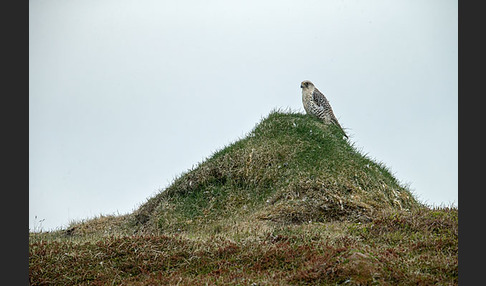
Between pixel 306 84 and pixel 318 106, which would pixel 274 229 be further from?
pixel 306 84

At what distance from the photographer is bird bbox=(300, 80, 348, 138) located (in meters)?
20.9

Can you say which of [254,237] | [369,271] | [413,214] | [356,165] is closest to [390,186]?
[356,165]

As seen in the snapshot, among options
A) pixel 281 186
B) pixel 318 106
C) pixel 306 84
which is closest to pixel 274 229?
pixel 281 186

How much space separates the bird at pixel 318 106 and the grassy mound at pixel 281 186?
1.58 metres

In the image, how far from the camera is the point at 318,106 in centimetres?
2109

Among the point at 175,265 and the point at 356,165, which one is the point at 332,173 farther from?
the point at 175,265

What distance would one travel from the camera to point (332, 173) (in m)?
16.5

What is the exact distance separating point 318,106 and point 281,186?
5.75 metres

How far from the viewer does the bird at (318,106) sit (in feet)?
68.5

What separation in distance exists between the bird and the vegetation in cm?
77

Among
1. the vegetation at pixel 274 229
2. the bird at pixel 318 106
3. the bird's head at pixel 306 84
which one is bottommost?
the vegetation at pixel 274 229

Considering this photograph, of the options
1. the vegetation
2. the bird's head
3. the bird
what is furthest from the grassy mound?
the bird's head

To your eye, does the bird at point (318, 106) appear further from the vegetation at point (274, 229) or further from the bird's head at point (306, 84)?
the vegetation at point (274, 229)

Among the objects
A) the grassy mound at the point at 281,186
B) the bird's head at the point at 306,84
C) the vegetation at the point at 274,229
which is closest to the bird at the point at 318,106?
the bird's head at the point at 306,84
